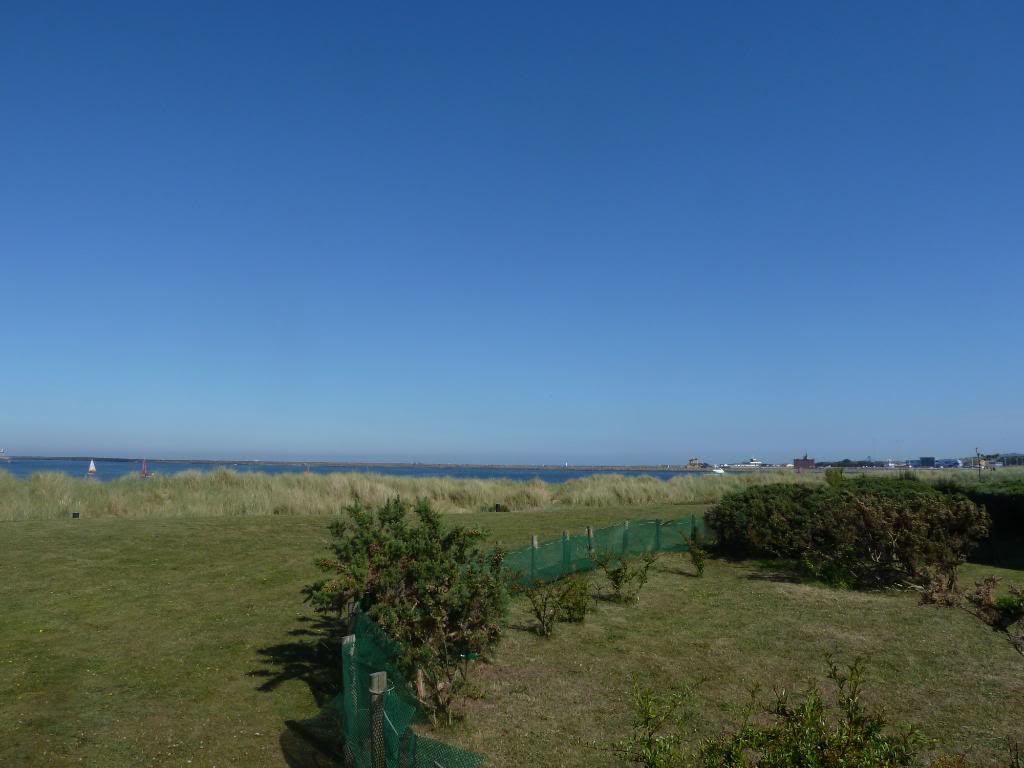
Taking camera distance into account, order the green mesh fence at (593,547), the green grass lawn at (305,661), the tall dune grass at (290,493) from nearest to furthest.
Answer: the green grass lawn at (305,661)
the green mesh fence at (593,547)
the tall dune grass at (290,493)

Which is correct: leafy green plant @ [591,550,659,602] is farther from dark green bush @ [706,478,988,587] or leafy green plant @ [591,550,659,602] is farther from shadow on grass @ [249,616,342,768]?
shadow on grass @ [249,616,342,768]

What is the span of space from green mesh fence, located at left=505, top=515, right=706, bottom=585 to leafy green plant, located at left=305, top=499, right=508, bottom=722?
12.0 feet

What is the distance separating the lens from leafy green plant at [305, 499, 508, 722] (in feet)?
25.9

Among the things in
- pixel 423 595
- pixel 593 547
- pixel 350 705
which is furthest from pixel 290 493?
pixel 350 705

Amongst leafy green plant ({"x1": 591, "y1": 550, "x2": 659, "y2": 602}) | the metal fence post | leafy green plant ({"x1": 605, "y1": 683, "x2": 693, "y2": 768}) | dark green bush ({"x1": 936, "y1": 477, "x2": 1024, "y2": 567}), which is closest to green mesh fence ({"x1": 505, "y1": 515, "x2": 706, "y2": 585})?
leafy green plant ({"x1": 591, "y1": 550, "x2": 659, "y2": 602})

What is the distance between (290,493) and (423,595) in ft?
81.5

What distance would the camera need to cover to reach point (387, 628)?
7.76 meters

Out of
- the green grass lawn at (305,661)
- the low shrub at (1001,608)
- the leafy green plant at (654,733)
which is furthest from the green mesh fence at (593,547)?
the low shrub at (1001,608)

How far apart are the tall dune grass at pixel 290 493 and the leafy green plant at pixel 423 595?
17.2 metres

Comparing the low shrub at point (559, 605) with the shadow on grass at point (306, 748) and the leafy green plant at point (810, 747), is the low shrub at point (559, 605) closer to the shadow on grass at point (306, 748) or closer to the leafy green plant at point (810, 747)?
the shadow on grass at point (306, 748)

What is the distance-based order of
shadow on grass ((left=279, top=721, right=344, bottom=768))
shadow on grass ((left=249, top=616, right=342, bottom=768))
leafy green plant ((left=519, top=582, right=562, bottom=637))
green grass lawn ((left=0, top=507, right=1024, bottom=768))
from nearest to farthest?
shadow on grass ((left=279, top=721, right=344, bottom=768)) < shadow on grass ((left=249, top=616, right=342, bottom=768)) < green grass lawn ((left=0, top=507, right=1024, bottom=768)) < leafy green plant ((left=519, top=582, right=562, bottom=637))

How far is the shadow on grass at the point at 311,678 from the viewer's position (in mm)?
7371

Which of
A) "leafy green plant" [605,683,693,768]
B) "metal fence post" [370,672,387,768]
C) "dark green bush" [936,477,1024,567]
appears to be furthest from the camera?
"dark green bush" [936,477,1024,567]

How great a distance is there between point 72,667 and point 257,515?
56.6 ft
